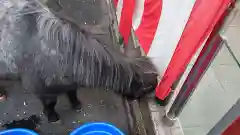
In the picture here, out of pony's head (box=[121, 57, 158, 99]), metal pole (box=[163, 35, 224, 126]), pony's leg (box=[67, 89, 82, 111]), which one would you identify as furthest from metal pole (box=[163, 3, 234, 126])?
pony's leg (box=[67, 89, 82, 111])

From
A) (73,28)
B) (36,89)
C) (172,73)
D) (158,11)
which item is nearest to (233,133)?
(172,73)

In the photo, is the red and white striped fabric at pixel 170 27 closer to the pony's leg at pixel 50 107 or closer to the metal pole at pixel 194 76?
the metal pole at pixel 194 76

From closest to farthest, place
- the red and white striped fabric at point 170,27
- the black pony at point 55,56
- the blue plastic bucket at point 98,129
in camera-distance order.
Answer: the red and white striped fabric at point 170,27 → the black pony at point 55,56 → the blue plastic bucket at point 98,129

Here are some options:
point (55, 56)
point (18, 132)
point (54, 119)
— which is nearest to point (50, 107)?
point (54, 119)

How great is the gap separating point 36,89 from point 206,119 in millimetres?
906

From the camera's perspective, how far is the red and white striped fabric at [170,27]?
→ 1078 mm

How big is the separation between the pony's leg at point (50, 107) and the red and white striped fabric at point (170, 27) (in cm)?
61

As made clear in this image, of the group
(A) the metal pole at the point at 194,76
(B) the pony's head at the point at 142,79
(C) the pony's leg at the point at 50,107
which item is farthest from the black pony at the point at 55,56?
(A) the metal pole at the point at 194,76

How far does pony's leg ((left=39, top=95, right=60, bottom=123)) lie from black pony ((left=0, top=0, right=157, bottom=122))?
0.12m

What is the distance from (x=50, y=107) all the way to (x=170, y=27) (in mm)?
853

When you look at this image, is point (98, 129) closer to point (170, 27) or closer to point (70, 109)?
point (70, 109)

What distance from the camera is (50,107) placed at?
166cm

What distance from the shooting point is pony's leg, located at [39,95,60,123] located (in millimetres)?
1584

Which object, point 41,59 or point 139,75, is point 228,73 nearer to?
point 139,75
